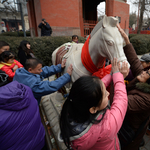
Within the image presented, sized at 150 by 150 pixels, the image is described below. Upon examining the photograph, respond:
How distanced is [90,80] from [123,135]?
3.36 feet

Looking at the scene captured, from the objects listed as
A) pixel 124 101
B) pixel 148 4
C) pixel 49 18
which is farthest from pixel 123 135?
pixel 148 4

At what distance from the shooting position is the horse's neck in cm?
132

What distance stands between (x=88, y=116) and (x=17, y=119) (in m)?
0.64

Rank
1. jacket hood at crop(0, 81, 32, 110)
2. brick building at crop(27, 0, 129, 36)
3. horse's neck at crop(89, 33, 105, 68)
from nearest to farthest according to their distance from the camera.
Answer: jacket hood at crop(0, 81, 32, 110) < horse's neck at crop(89, 33, 105, 68) < brick building at crop(27, 0, 129, 36)

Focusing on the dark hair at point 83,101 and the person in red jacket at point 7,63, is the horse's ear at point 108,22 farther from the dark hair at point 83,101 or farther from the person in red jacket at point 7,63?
the person in red jacket at point 7,63

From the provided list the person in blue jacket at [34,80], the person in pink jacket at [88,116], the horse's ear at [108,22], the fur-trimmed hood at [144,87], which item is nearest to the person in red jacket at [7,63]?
the person in blue jacket at [34,80]

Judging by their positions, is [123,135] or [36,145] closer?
[36,145]

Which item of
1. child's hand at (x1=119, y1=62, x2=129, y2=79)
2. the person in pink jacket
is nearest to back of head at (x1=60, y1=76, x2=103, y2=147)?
the person in pink jacket

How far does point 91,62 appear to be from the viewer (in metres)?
1.46

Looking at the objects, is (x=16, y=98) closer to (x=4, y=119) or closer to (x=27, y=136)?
(x=4, y=119)

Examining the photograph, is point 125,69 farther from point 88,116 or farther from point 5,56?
point 5,56

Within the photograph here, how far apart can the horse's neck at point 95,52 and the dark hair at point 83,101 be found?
0.70 metres

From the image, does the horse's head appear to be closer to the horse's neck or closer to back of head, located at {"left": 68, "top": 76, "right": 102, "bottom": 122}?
the horse's neck

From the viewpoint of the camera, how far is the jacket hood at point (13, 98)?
34.0 inches
